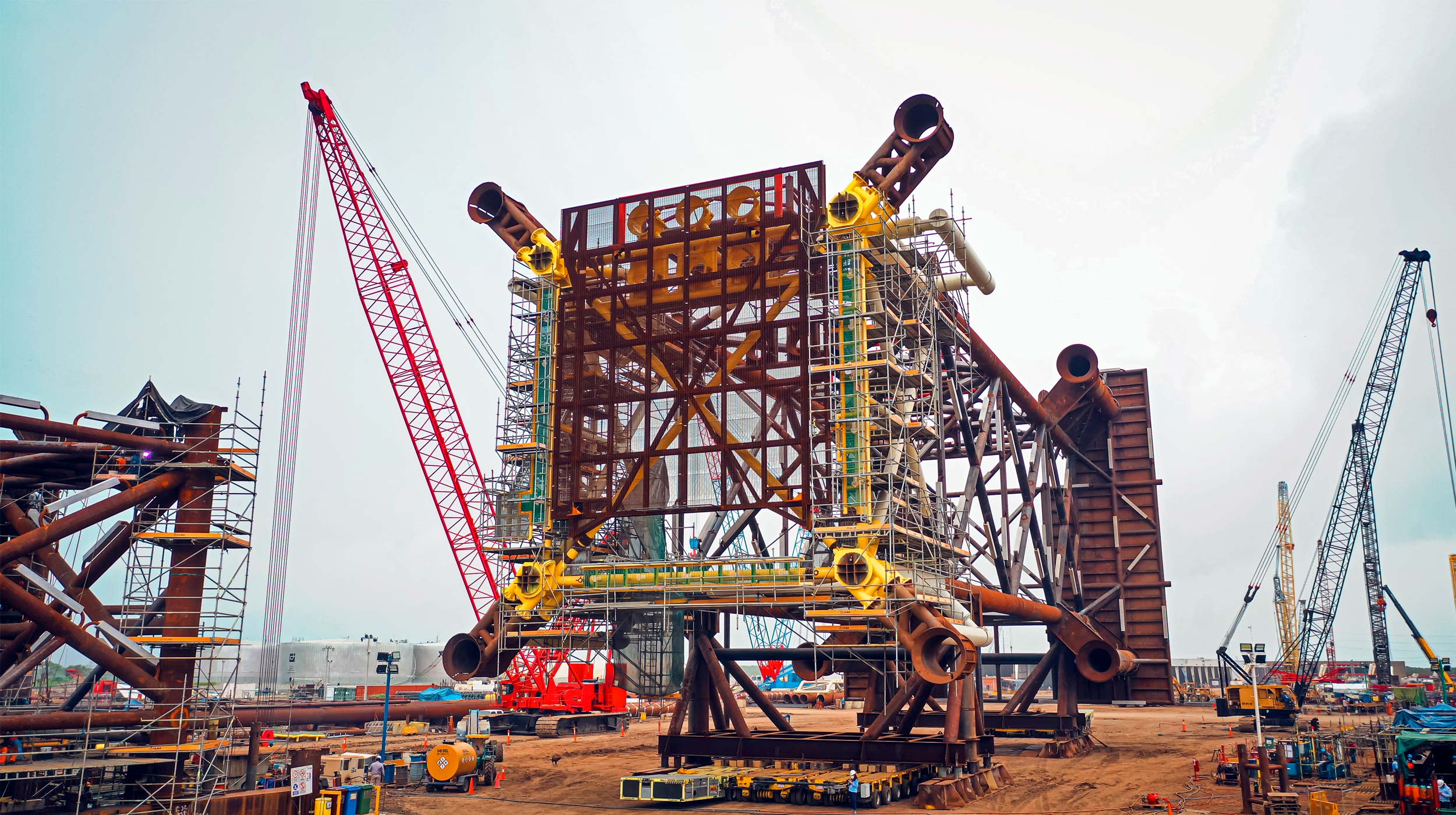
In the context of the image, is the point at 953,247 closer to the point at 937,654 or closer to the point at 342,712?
the point at 937,654

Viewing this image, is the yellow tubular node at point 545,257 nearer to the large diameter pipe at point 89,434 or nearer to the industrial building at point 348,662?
the large diameter pipe at point 89,434

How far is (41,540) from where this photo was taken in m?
33.6

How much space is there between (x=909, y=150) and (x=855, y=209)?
384 cm

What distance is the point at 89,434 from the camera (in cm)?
3584

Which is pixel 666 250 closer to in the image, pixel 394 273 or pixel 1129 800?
pixel 1129 800

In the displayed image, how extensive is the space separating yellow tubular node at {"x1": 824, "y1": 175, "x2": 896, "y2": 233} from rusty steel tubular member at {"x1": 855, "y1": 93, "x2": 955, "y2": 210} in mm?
925

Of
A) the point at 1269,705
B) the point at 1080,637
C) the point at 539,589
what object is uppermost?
the point at 539,589

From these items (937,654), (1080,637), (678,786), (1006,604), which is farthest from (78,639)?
(1080,637)

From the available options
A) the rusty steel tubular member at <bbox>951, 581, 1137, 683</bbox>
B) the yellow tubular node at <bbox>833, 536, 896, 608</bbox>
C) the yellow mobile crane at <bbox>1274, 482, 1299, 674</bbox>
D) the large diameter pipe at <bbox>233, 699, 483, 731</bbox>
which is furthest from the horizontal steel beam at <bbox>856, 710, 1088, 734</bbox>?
the yellow mobile crane at <bbox>1274, 482, 1299, 674</bbox>

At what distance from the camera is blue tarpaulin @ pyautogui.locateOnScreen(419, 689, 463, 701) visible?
94869mm

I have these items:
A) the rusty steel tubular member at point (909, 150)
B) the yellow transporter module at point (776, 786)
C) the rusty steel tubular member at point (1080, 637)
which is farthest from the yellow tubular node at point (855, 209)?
the yellow transporter module at point (776, 786)

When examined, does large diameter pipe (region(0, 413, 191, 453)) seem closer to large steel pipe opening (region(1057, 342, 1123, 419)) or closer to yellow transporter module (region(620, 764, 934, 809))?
yellow transporter module (region(620, 764, 934, 809))

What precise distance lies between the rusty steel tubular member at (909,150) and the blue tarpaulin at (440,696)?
66.8 m

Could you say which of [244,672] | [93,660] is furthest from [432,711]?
[244,672]
